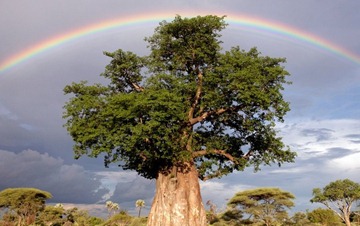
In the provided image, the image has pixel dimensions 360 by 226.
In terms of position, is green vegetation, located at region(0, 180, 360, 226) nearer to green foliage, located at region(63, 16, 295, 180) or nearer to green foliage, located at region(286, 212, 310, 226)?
green foliage, located at region(286, 212, 310, 226)

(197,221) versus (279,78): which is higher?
(279,78)

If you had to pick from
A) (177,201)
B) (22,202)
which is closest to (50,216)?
(22,202)

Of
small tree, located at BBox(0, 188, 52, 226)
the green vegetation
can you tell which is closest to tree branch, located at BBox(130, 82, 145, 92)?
the green vegetation

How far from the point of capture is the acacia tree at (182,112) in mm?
20750

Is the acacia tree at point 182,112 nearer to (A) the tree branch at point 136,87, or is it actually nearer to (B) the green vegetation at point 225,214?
(A) the tree branch at point 136,87

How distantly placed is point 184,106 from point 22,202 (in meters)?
48.2

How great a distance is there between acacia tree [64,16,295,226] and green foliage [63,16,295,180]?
59 millimetres

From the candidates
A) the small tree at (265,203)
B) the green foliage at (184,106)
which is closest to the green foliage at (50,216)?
the small tree at (265,203)

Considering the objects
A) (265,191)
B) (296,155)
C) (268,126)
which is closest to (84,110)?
(268,126)

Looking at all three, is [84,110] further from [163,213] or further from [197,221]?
[197,221]

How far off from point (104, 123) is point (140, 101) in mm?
3027

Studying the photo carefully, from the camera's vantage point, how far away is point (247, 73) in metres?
21.4

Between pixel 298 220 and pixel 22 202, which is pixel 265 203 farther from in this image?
pixel 22 202

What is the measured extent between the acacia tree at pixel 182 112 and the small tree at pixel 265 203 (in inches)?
1002
